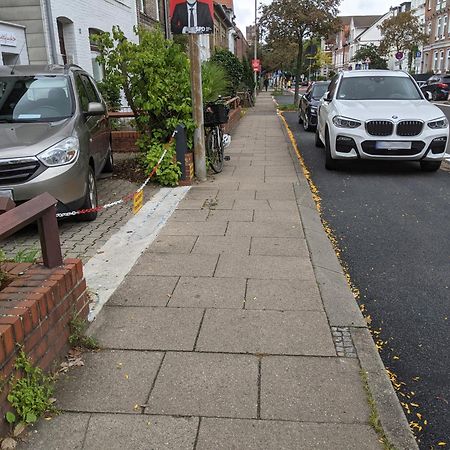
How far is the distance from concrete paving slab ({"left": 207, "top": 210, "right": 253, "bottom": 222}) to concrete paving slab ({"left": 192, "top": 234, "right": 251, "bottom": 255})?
682mm

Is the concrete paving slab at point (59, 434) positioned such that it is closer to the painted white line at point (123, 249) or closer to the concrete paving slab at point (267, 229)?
the painted white line at point (123, 249)

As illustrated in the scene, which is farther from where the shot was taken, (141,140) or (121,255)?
(141,140)

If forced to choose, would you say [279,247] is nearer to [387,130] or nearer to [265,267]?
[265,267]

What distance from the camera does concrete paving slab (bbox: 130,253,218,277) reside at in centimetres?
458

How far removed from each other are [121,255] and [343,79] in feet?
23.8

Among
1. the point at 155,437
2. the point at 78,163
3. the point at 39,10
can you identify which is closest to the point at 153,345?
the point at 155,437

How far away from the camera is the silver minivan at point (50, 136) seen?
17.6 feet

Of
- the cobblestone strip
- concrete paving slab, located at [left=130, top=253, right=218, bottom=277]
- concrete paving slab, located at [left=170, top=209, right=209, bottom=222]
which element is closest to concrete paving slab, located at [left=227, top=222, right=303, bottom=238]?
concrete paving slab, located at [left=170, top=209, right=209, bottom=222]

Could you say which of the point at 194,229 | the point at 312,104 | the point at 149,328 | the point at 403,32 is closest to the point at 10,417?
the point at 149,328

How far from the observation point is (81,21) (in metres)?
14.3

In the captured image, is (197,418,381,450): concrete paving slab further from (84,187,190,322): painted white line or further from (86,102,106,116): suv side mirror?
(86,102,106,116): suv side mirror

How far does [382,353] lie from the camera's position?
3490 millimetres

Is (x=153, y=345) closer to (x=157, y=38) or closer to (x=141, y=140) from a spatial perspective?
(x=141, y=140)

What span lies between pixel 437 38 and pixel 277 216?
2470 inches
